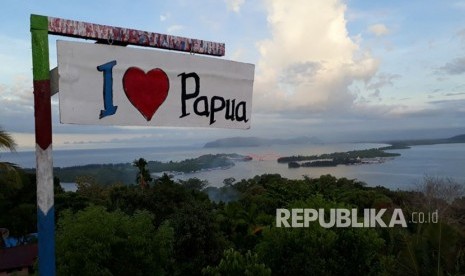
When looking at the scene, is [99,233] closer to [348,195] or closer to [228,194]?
[348,195]

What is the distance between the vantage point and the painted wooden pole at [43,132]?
87.4 inches

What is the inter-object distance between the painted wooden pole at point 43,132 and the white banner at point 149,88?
81 mm

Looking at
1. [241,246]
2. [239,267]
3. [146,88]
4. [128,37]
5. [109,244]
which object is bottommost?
[241,246]

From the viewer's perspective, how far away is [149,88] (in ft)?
8.09

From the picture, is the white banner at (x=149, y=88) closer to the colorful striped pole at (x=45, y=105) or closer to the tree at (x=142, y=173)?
the colorful striped pole at (x=45, y=105)

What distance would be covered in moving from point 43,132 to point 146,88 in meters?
0.59

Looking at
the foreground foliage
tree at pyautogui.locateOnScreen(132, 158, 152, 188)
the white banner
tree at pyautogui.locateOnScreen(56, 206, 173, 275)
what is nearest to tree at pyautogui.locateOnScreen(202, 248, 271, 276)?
the foreground foliage

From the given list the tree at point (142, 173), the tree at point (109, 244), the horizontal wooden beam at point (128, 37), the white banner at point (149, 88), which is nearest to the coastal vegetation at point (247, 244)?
the tree at point (109, 244)

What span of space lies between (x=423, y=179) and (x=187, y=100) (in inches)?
1222

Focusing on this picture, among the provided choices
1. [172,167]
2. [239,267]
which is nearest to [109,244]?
[239,267]

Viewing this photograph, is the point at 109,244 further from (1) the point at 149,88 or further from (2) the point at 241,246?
(2) the point at 241,246

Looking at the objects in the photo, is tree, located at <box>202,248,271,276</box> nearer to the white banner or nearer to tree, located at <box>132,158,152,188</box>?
the white banner

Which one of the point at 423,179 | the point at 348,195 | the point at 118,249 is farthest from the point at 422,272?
the point at 423,179

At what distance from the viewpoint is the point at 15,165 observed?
37.5ft
